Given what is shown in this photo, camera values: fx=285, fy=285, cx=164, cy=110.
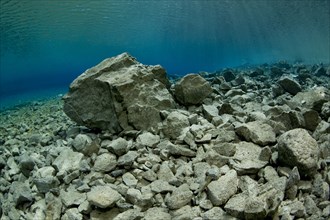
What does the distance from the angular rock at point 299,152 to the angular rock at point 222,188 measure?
626mm

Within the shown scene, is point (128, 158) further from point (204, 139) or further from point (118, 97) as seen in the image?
point (118, 97)

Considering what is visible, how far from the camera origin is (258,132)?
399cm

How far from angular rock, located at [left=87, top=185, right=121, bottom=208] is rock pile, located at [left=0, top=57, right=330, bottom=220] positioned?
0.05 feet

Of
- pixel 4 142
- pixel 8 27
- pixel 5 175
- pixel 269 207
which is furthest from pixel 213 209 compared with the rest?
pixel 8 27

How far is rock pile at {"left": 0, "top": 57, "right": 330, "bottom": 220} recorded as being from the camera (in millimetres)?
3047

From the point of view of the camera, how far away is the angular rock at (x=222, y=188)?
299 centimetres

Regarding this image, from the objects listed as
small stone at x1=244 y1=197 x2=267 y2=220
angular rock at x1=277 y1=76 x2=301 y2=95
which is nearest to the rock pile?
small stone at x1=244 y1=197 x2=267 y2=220

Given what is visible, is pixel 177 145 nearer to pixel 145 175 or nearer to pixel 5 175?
pixel 145 175

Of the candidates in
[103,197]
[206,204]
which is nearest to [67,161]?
[103,197]

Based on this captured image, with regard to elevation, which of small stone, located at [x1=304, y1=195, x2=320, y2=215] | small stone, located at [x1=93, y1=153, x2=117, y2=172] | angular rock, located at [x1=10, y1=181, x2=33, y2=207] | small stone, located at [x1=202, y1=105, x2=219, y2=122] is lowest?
angular rock, located at [x1=10, y1=181, x2=33, y2=207]

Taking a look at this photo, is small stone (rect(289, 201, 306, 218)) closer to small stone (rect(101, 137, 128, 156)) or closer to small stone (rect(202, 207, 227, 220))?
small stone (rect(202, 207, 227, 220))

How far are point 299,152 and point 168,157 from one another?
1.64m

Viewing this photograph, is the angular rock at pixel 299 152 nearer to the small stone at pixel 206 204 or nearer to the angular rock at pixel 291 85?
the small stone at pixel 206 204

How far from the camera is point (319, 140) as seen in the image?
3.95 m
